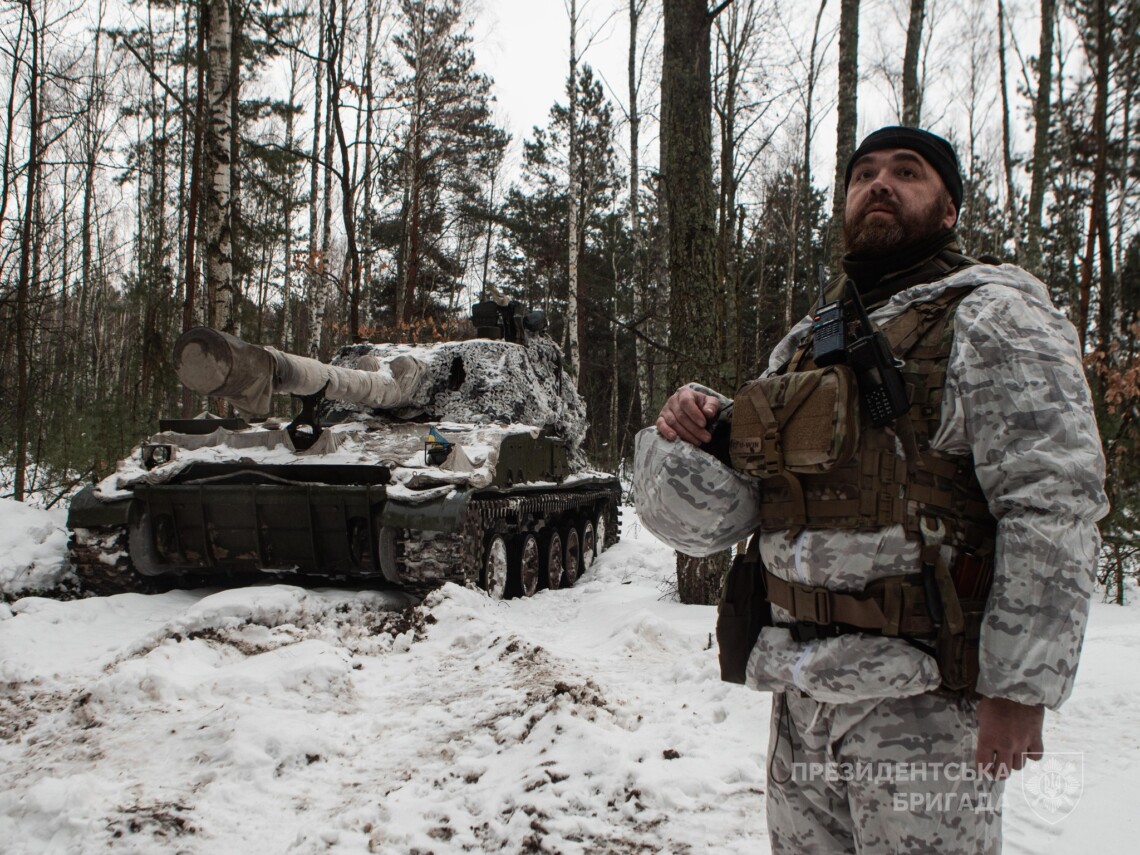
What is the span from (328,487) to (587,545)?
455cm

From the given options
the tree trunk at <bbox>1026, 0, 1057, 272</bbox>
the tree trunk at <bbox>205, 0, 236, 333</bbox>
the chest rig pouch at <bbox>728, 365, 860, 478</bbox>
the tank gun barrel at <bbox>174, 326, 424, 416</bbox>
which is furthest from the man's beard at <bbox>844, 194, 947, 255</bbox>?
the tree trunk at <bbox>1026, 0, 1057, 272</bbox>

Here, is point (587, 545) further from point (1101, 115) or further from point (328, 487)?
point (1101, 115)

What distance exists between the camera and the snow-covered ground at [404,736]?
2770 mm

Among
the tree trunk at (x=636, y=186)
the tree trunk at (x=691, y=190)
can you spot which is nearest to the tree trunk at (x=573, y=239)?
the tree trunk at (x=636, y=186)

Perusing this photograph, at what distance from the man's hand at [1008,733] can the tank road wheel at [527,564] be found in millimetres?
6273

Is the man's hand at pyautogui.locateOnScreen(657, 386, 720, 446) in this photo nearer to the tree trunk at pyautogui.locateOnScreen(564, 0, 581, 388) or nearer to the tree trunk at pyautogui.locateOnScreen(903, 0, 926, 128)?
the tree trunk at pyautogui.locateOnScreen(903, 0, 926, 128)

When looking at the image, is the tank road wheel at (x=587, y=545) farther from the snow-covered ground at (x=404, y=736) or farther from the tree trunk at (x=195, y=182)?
the tree trunk at (x=195, y=182)

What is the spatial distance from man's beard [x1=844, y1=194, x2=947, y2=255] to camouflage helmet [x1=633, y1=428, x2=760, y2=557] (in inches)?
22.9

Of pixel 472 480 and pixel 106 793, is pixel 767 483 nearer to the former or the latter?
pixel 106 793

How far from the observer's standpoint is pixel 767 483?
6.01 feet

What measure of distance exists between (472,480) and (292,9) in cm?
1567

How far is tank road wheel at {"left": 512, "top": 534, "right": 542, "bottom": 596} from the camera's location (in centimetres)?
757

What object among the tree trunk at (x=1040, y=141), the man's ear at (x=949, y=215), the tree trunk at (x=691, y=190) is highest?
the tree trunk at (x=1040, y=141)

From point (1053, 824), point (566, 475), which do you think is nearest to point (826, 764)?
point (1053, 824)
